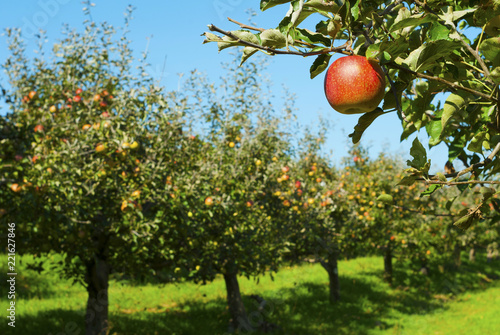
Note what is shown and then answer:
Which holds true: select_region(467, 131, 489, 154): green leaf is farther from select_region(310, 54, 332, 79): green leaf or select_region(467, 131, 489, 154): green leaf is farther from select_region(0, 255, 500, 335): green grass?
select_region(0, 255, 500, 335): green grass

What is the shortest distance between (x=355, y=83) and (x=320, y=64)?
0.18 metres

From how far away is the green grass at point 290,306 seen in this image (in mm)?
12016

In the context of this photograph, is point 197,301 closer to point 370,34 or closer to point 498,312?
point 498,312

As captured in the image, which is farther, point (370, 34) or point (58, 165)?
point (58, 165)

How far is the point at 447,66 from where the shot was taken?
2.07 meters

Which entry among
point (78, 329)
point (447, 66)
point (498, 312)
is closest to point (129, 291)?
point (78, 329)

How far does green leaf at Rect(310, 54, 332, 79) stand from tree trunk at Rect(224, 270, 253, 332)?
10367 millimetres

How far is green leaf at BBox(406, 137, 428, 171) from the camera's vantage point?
7.08 ft

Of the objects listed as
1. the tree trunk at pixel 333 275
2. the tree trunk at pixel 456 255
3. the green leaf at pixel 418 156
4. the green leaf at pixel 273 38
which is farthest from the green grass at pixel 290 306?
the green leaf at pixel 273 38

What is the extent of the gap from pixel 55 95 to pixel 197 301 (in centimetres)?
947

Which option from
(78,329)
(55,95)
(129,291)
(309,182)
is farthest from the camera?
(129,291)

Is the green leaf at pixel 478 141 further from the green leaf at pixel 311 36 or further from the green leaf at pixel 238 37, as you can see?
the green leaf at pixel 238 37

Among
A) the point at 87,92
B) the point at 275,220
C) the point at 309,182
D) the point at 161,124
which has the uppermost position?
the point at 87,92

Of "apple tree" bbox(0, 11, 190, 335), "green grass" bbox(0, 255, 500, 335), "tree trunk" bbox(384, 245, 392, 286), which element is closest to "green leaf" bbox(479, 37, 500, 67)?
"apple tree" bbox(0, 11, 190, 335)
